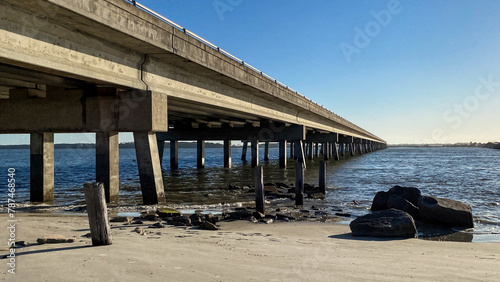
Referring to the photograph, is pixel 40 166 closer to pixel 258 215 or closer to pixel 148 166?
pixel 148 166

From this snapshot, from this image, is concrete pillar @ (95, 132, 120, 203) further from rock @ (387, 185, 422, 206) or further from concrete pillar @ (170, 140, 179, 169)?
concrete pillar @ (170, 140, 179, 169)

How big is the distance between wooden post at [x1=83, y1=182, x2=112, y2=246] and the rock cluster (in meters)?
6.00

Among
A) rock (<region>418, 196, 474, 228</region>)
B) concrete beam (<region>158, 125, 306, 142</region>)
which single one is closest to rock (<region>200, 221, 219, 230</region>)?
rock (<region>418, 196, 474, 228</region>)

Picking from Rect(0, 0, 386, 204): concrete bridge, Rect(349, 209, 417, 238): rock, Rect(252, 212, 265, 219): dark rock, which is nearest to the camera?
Rect(0, 0, 386, 204): concrete bridge

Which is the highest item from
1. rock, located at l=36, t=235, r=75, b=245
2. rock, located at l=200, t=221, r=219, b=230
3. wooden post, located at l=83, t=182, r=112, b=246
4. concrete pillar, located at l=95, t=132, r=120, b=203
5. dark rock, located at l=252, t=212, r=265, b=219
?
concrete pillar, located at l=95, t=132, r=120, b=203

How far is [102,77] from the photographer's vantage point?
11117mm

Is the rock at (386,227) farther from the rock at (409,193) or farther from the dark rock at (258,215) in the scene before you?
the rock at (409,193)

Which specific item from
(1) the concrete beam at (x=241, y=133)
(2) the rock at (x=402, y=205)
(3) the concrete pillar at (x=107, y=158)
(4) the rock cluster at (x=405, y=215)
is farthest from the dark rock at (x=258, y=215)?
(1) the concrete beam at (x=241, y=133)

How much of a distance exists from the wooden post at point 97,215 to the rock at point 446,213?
9.58 meters

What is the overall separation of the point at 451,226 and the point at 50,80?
13.7 meters

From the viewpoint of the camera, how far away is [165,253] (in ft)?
20.4

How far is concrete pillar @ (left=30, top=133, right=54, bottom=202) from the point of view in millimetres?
15789

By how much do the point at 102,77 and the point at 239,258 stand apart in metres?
7.57

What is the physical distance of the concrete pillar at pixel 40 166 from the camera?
15.8 m
